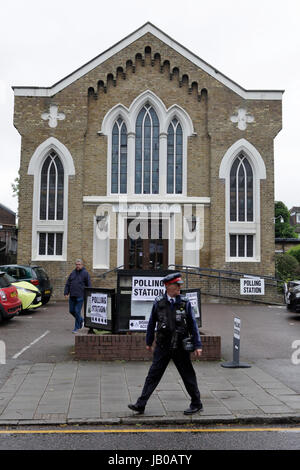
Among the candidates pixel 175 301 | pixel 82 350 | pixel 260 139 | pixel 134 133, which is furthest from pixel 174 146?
pixel 175 301

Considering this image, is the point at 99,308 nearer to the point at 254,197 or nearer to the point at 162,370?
the point at 162,370

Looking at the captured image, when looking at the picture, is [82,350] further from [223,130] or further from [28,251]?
[223,130]

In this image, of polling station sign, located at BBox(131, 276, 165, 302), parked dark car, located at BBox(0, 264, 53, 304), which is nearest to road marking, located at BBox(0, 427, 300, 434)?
polling station sign, located at BBox(131, 276, 165, 302)

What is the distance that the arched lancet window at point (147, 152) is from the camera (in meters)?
22.4

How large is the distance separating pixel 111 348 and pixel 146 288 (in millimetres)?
1378

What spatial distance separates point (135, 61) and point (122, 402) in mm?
19036

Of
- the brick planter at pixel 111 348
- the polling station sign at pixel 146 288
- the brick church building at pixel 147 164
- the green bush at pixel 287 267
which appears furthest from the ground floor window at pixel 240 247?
the brick planter at pixel 111 348

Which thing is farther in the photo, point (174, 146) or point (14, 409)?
point (174, 146)

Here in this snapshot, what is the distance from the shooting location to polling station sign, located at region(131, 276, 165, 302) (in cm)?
948

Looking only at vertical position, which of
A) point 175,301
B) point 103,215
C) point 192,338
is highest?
point 103,215

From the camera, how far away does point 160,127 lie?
22312 mm

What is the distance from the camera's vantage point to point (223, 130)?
22000 mm

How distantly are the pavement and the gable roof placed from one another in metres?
16.3

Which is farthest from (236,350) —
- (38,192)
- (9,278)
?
(38,192)
